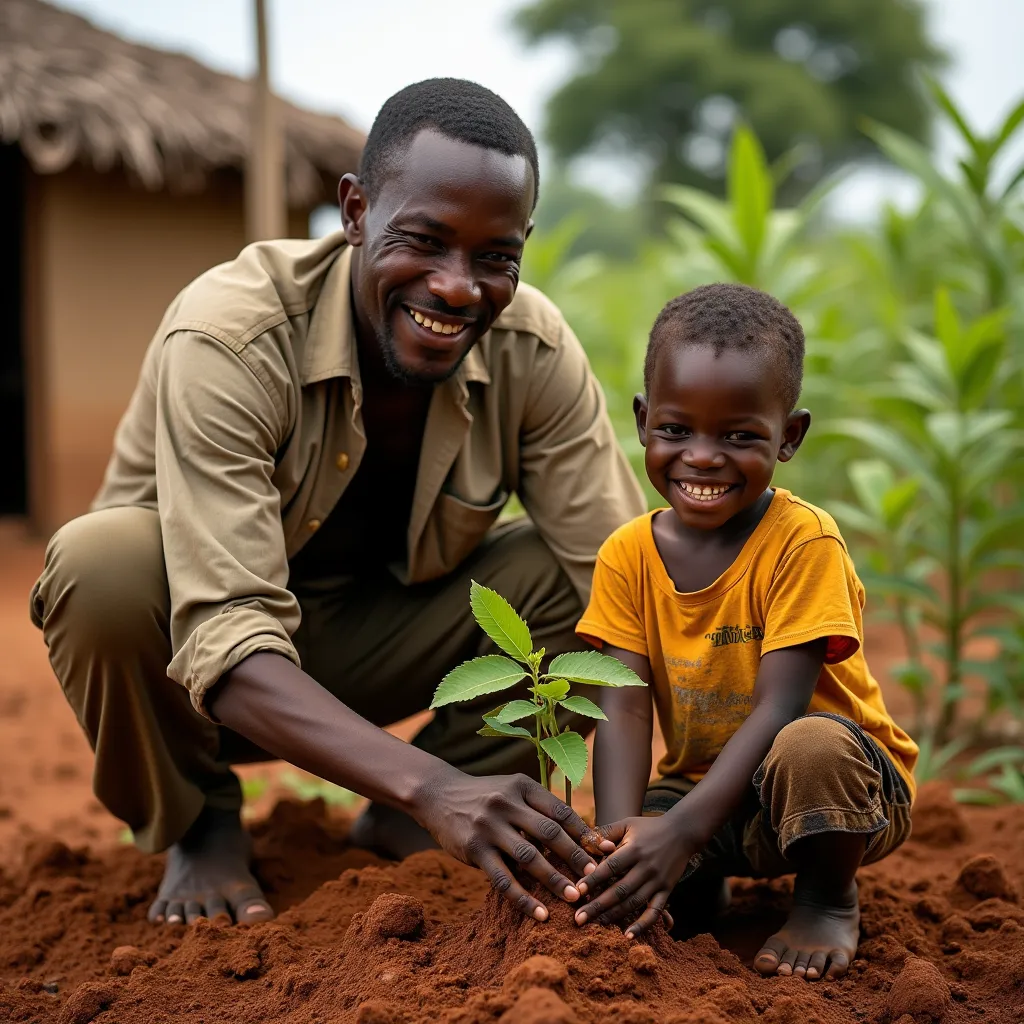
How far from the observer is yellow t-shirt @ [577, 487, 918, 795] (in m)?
1.85

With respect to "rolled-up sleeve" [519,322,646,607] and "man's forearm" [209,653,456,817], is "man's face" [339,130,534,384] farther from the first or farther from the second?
"man's forearm" [209,653,456,817]

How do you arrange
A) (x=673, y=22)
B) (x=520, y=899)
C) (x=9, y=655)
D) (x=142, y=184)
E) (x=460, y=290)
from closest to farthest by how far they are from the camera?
(x=520, y=899) < (x=460, y=290) < (x=9, y=655) < (x=142, y=184) < (x=673, y=22)

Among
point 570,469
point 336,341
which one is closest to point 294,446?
point 336,341

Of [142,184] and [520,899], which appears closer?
[520,899]

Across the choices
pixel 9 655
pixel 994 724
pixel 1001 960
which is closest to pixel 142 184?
pixel 9 655

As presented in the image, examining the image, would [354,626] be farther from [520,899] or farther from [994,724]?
[994,724]

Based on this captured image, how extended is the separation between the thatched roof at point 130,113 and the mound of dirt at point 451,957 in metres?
5.01

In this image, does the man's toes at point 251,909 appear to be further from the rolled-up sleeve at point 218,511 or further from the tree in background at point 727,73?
the tree in background at point 727,73

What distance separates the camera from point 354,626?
259 centimetres

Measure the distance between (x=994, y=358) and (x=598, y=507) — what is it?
1.33 m

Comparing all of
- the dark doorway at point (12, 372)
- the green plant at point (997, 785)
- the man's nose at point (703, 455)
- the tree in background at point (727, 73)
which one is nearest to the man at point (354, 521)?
the man's nose at point (703, 455)

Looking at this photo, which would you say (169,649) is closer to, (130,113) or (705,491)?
(705,491)

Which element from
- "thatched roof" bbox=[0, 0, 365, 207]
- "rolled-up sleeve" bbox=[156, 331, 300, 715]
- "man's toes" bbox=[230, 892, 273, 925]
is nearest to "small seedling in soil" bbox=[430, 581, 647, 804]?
"rolled-up sleeve" bbox=[156, 331, 300, 715]

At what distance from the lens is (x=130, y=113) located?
6.72 meters
